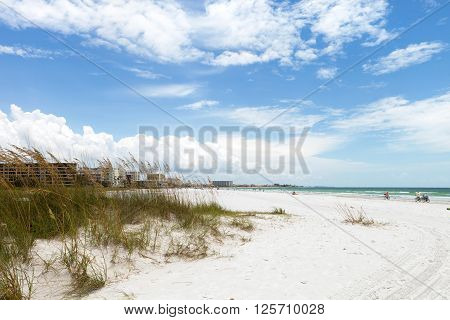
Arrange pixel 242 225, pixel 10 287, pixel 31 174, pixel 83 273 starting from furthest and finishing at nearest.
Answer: pixel 242 225, pixel 31 174, pixel 83 273, pixel 10 287

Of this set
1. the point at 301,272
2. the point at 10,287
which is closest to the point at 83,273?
the point at 10,287

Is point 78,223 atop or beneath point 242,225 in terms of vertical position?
atop

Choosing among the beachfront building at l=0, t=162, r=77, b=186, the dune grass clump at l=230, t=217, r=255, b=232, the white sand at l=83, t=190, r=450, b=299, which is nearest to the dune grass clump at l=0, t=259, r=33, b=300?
the white sand at l=83, t=190, r=450, b=299

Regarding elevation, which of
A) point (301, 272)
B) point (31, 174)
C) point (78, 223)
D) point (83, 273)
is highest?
point (31, 174)

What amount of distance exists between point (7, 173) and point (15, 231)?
117 cm

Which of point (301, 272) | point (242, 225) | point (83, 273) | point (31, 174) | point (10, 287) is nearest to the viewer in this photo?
point (10, 287)

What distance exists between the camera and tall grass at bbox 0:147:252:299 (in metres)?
3.94

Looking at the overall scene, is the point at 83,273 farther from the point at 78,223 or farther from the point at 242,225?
the point at 242,225

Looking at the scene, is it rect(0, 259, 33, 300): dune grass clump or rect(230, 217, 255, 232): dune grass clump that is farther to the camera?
rect(230, 217, 255, 232): dune grass clump

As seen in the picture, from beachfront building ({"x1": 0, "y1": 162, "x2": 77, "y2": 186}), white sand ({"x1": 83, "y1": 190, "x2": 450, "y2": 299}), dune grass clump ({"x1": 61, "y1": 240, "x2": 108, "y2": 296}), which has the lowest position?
white sand ({"x1": 83, "y1": 190, "x2": 450, "y2": 299})

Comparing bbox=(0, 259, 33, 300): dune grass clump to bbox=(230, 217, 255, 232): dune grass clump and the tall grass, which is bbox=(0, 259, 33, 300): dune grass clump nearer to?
the tall grass

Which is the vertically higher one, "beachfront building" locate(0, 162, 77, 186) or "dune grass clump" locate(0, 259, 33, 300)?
"beachfront building" locate(0, 162, 77, 186)

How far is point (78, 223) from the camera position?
195 inches
